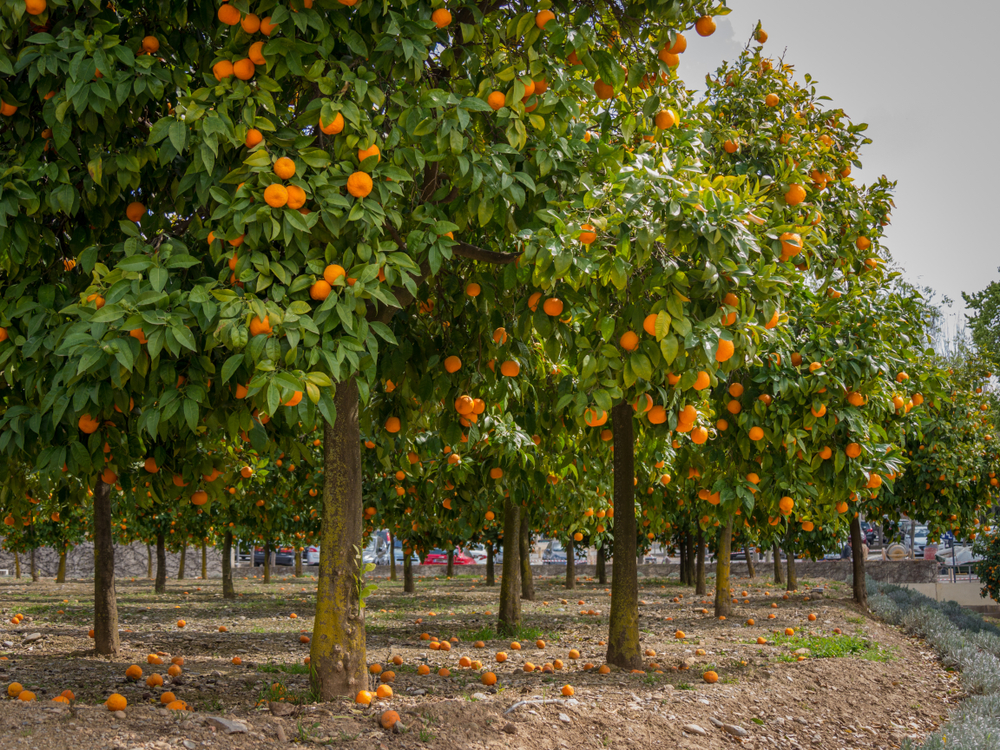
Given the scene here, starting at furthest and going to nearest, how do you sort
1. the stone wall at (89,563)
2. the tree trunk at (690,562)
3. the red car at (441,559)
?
the red car at (441,559) < the stone wall at (89,563) < the tree trunk at (690,562)

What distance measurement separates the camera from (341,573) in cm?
446

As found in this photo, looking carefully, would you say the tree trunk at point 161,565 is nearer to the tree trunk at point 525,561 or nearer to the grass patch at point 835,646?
the tree trunk at point 525,561

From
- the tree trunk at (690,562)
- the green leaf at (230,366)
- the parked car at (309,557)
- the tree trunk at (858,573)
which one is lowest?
the parked car at (309,557)

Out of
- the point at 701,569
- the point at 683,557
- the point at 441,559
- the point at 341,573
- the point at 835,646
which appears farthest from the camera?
the point at 441,559

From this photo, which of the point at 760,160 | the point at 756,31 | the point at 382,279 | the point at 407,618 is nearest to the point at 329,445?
the point at 382,279

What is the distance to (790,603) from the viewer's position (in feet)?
46.3

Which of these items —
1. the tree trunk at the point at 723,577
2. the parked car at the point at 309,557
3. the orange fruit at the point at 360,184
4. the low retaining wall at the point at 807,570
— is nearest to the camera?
the orange fruit at the point at 360,184

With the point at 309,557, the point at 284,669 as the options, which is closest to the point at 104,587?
the point at 284,669

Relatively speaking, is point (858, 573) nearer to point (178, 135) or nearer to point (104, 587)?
point (104, 587)

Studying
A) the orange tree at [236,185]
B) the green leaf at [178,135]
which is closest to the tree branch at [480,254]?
the orange tree at [236,185]

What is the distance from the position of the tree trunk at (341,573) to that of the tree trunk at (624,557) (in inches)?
93.0

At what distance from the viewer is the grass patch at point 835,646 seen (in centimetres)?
771

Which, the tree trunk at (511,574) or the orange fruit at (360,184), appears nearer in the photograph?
the orange fruit at (360,184)

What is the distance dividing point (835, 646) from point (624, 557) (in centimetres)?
356
